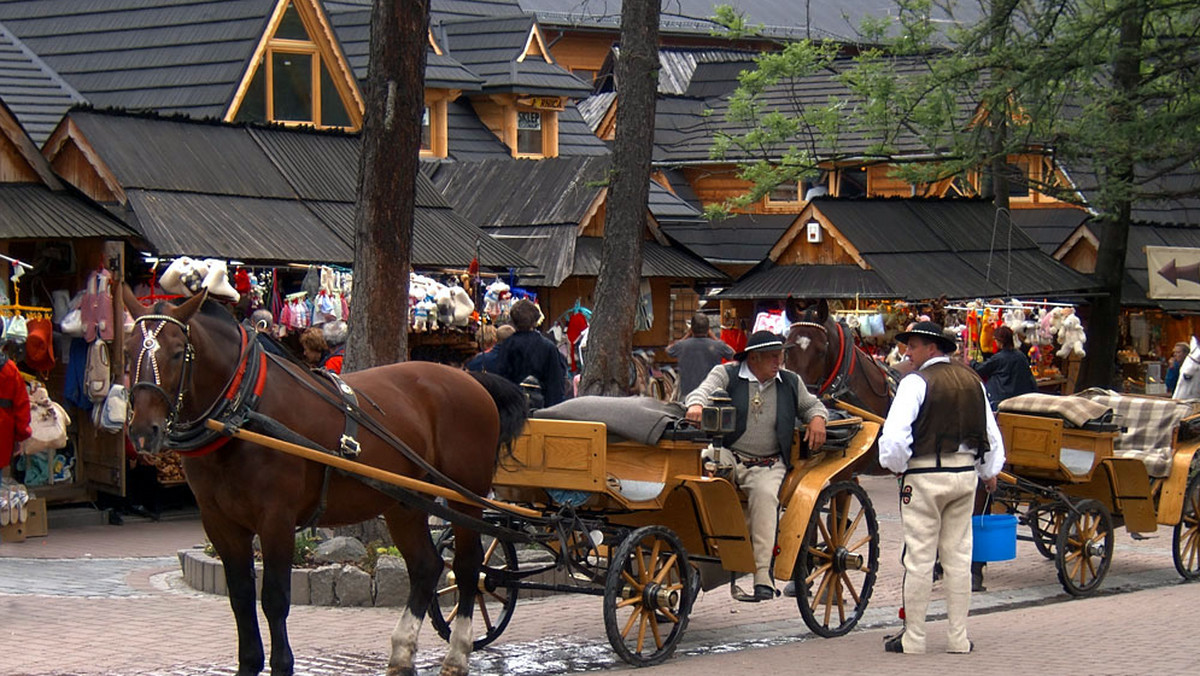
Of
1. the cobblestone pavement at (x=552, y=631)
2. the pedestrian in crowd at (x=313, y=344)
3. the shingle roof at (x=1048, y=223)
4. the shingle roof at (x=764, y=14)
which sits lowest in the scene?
the cobblestone pavement at (x=552, y=631)

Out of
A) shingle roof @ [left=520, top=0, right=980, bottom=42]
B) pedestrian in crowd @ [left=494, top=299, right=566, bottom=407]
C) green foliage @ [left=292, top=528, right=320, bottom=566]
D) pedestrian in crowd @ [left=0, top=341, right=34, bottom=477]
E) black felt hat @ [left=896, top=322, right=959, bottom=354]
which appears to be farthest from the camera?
shingle roof @ [left=520, top=0, right=980, bottom=42]

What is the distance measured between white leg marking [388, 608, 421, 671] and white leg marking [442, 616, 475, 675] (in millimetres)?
298

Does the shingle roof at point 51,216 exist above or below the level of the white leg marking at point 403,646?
above

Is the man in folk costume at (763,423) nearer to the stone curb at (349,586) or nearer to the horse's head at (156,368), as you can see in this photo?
the stone curb at (349,586)

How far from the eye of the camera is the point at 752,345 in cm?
1029

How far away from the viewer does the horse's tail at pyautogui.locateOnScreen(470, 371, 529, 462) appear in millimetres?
9648

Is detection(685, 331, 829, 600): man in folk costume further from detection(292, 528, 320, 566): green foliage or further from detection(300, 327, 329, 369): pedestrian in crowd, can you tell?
detection(300, 327, 329, 369): pedestrian in crowd

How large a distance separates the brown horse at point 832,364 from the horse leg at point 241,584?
543cm

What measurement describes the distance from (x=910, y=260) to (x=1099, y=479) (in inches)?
412

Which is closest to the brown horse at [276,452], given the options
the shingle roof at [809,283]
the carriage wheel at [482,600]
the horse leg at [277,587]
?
the horse leg at [277,587]

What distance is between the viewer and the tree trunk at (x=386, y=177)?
472 inches

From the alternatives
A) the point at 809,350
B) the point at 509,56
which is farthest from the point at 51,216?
the point at 509,56

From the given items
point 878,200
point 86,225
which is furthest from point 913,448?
point 878,200

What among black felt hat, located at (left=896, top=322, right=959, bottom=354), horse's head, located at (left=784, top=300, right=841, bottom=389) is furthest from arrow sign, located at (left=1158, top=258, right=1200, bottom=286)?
black felt hat, located at (left=896, top=322, right=959, bottom=354)
